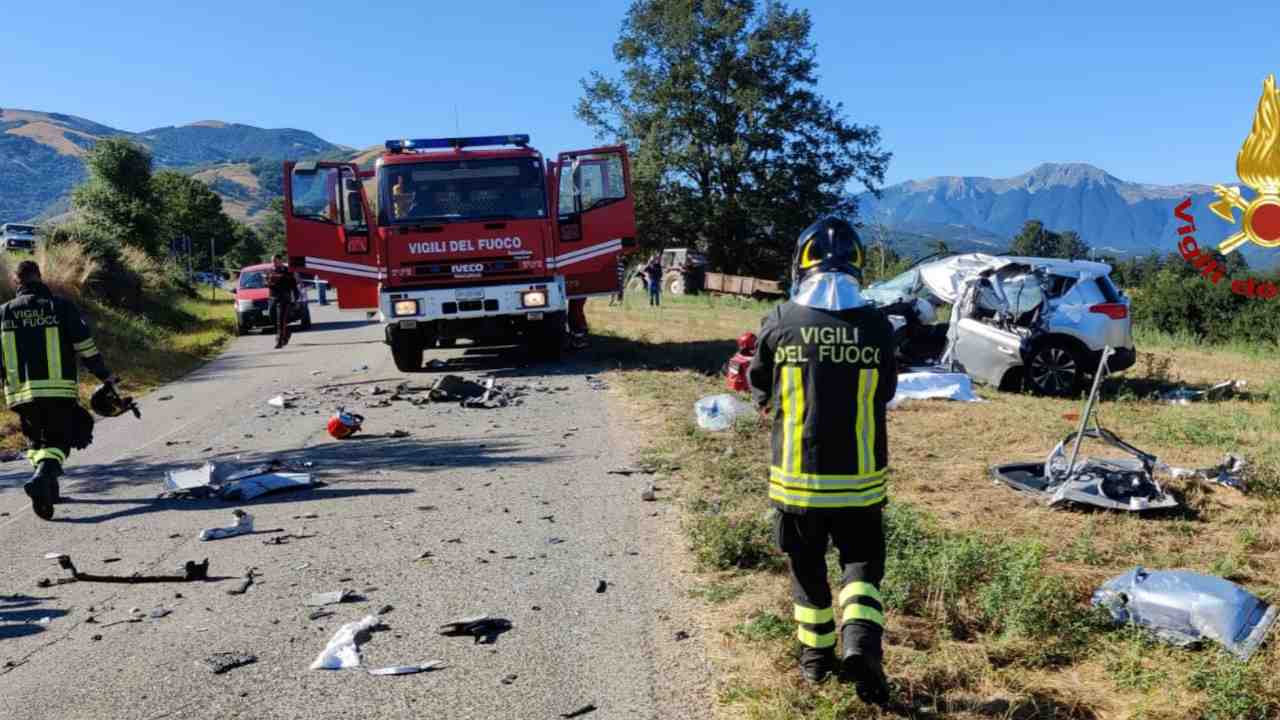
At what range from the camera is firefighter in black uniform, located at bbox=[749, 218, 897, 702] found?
3537mm

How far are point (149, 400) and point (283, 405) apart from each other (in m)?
2.74

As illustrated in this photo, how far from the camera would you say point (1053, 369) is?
11805 millimetres

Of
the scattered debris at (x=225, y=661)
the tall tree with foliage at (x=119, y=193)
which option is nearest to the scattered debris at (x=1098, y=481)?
the scattered debris at (x=225, y=661)

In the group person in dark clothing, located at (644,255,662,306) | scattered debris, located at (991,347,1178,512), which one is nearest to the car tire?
scattered debris, located at (991,347,1178,512)

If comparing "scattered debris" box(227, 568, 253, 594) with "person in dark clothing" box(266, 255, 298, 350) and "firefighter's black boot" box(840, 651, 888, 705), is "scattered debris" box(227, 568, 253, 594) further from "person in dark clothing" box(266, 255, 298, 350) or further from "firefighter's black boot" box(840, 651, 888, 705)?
"person in dark clothing" box(266, 255, 298, 350)

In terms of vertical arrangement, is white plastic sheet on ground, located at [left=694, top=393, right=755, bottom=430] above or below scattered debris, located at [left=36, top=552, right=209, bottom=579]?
above

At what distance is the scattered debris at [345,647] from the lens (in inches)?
157

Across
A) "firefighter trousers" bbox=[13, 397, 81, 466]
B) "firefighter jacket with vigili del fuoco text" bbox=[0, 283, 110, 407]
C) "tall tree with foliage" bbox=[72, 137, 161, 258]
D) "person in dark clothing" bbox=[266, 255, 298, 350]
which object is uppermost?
"tall tree with foliage" bbox=[72, 137, 161, 258]

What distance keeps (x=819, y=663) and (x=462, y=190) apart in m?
10.3

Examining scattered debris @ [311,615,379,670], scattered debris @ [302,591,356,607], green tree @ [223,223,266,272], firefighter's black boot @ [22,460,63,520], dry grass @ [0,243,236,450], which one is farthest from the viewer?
green tree @ [223,223,266,272]

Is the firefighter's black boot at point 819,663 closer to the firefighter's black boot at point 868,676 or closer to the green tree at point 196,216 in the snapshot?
the firefighter's black boot at point 868,676

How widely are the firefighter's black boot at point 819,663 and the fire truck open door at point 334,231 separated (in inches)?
403

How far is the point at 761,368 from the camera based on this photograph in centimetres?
374

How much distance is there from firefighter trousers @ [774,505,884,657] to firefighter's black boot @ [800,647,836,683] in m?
0.01
